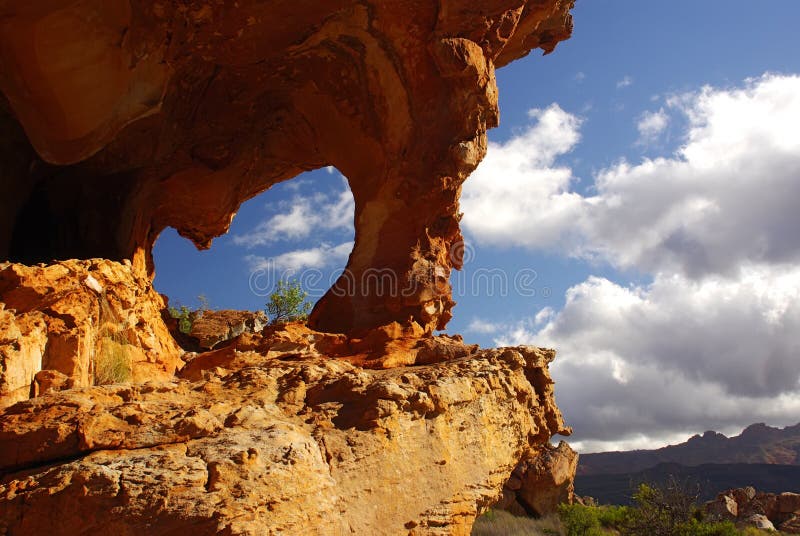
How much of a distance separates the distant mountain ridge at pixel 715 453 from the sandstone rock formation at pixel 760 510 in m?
47.1

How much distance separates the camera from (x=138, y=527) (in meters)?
2.94

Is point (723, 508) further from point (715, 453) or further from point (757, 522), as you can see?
point (715, 453)

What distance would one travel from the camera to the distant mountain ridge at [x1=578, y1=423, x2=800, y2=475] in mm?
74375

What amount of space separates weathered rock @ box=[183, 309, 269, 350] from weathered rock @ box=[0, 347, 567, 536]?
6976 millimetres

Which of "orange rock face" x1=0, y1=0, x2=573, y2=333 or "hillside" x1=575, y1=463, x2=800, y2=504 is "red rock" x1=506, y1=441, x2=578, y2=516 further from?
"hillside" x1=575, y1=463, x2=800, y2=504

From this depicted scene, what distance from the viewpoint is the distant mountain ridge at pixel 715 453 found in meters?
74.4

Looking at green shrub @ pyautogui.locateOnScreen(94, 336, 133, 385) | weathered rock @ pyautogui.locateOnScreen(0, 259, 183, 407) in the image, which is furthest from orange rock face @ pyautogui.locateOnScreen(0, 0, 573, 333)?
green shrub @ pyautogui.locateOnScreen(94, 336, 133, 385)

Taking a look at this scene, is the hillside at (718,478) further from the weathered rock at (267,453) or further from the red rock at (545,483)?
the weathered rock at (267,453)

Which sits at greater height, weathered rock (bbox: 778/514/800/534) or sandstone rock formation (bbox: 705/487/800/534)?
sandstone rock formation (bbox: 705/487/800/534)

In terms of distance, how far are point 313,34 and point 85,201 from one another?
433 centimetres

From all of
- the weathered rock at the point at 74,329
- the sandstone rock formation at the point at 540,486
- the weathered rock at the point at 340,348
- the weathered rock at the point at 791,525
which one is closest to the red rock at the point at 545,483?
the sandstone rock formation at the point at 540,486

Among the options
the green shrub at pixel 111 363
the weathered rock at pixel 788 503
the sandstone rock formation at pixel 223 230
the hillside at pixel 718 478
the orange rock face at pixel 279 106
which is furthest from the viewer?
the hillside at pixel 718 478

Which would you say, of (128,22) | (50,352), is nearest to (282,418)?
(50,352)

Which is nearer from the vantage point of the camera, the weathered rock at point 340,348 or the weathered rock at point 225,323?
the weathered rock at point 340,348
